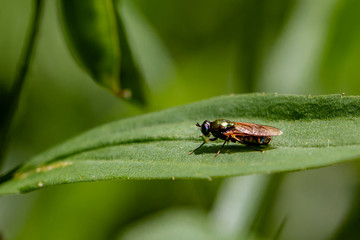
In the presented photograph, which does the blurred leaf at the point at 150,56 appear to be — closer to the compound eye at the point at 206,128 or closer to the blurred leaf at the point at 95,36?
the blurred leaf at the point at 95,36

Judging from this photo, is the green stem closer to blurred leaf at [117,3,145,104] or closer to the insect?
blurred leaf at [117,3,145,104]

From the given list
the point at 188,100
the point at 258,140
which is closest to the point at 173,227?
the point at 258,140

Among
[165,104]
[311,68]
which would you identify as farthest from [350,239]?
[165,104]

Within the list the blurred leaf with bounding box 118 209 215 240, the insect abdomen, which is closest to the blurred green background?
the blurred leaf with bounding box 118 209 215 240

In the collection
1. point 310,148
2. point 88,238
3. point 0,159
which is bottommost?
point 88,238

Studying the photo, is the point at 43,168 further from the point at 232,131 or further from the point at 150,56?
the point at 150,56

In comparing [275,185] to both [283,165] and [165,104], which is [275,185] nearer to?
[165,104]

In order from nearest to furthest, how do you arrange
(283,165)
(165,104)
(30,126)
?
(283,165) < (165,104) < (30,126)

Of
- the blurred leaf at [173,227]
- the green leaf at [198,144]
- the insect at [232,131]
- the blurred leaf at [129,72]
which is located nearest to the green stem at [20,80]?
the green leaf at [198,144]
